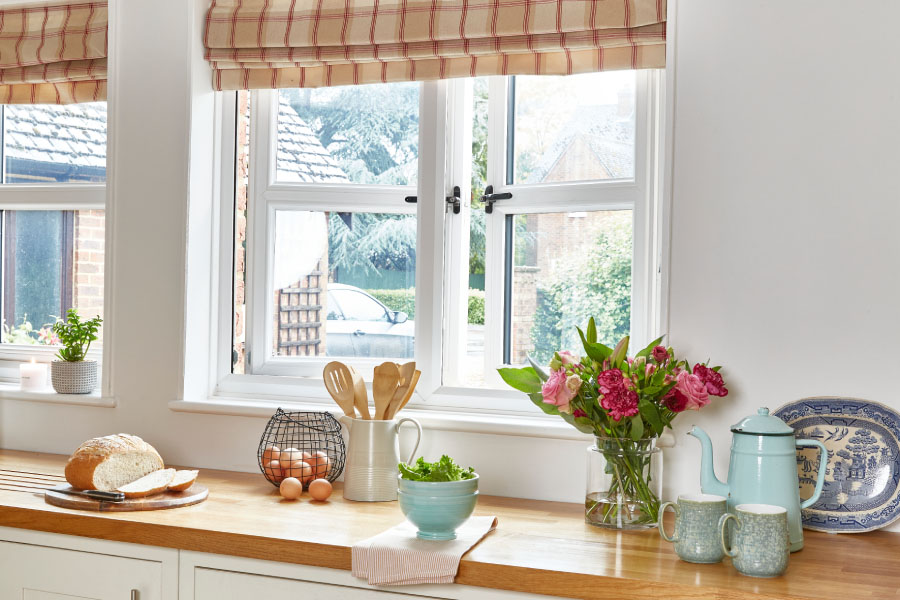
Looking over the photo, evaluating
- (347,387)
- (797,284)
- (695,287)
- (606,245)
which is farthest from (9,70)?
(797,284)

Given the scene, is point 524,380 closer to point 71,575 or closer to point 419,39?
point 419,39

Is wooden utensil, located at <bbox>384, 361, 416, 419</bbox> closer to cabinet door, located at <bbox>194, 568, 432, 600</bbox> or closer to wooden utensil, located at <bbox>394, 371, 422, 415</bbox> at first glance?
wooden utensil, located at <bbox>394, 371, 422, 415</bbox>

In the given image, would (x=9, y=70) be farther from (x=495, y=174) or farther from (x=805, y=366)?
(x=805, y=366)

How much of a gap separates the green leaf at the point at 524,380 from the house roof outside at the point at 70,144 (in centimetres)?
94

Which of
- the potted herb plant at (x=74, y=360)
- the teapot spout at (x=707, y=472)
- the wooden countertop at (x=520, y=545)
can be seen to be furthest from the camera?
the potted herb plant at (x=74, y=360)

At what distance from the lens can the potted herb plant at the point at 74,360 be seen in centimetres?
255

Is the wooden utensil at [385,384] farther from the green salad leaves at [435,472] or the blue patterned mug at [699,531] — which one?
the blue patterned mug at [699,531]

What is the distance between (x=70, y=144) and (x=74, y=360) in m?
0.69

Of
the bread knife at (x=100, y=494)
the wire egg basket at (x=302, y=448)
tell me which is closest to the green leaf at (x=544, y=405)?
the wire egg basket at (x=302, y=448)

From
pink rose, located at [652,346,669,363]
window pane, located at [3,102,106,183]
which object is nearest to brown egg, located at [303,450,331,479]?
pink rose, located at [652,346,669,363]

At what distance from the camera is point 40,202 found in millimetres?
2756

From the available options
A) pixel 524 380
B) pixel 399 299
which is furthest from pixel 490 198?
pixel 524 380

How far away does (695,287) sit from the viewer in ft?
6.30

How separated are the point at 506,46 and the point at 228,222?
934 millimetres
